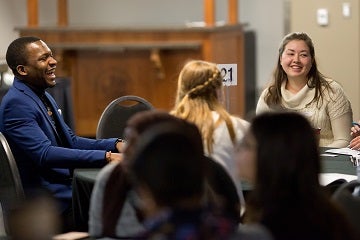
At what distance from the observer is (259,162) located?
81.7 inches

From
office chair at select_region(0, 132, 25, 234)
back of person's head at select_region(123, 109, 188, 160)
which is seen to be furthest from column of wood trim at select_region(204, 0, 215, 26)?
back of person's head at select_region(123, 109, 188, 160)

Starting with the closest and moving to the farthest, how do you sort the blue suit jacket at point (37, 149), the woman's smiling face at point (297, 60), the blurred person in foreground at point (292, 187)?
the blurred person in foreground at point (292, 187), the blue suit jacket at point (37, 149), the woman's smiling face at point (297, 60)

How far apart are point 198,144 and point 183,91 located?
1191 mm

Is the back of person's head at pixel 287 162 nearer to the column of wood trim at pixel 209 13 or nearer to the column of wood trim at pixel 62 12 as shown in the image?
the column of wood trim at pixel 209 13

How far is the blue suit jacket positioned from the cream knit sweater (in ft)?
3.57

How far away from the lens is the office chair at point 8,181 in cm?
354

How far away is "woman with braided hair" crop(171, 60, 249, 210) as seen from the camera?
3127mm

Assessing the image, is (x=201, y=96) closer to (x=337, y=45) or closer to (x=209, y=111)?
(x=209, y=111)

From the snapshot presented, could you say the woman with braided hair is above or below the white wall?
below

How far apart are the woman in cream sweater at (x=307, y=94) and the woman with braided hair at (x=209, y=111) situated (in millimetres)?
1264

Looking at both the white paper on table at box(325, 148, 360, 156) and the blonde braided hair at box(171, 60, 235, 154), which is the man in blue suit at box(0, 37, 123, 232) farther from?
the white paper on table at box(325, 148, 360, 156)

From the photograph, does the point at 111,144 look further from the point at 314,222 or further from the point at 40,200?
the point at 314,222

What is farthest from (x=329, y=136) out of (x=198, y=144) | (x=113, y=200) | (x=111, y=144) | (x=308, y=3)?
(x=308, y=3)

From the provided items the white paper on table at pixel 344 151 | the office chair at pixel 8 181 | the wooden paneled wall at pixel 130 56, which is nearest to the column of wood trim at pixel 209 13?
the wooden paneled wall at pixel 130 56
